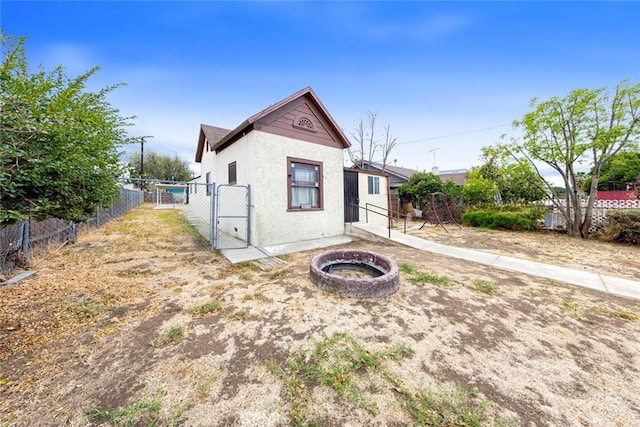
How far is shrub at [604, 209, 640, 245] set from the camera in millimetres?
7129

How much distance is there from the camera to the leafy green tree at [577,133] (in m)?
7.43

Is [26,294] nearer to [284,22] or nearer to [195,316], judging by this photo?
[195,316]

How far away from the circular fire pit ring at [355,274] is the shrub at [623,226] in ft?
29.9

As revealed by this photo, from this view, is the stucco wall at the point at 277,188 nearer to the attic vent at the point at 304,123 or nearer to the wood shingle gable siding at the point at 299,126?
the wood shingle gable siding at the point at 299,126

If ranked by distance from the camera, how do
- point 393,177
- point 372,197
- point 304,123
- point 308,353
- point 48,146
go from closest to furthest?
point 48,146 → point 308,353 → point 304,123 → point 372,197 → point 393,177

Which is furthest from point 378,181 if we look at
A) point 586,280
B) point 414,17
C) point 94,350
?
point 94,350

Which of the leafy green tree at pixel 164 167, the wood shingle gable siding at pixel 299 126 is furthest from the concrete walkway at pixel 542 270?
the leafy green tree at pixel 164 167

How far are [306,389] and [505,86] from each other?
14.9 meters

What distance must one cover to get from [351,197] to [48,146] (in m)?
8.47

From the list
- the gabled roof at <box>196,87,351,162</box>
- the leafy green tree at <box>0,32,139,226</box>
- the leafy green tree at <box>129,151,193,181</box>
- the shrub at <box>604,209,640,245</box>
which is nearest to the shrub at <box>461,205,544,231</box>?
the shrub at <box>604,209,640,245</box>

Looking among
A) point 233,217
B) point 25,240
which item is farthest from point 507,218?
point 25,240

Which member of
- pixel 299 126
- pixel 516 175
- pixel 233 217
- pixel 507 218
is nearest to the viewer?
pixel 233 217

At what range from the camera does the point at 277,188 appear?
7.08m

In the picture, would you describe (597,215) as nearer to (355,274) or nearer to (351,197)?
(351,197)
